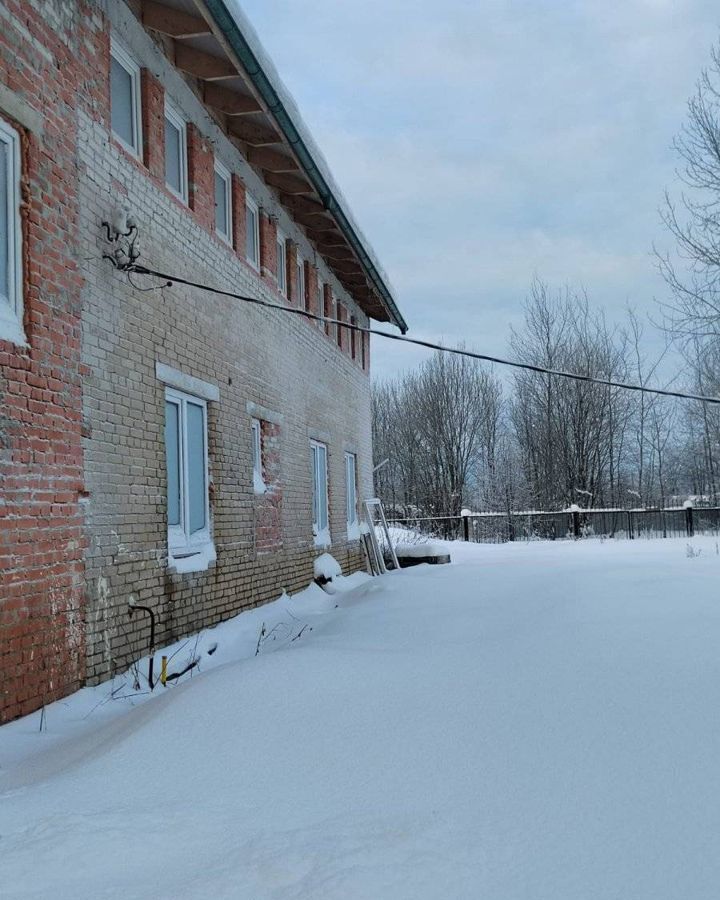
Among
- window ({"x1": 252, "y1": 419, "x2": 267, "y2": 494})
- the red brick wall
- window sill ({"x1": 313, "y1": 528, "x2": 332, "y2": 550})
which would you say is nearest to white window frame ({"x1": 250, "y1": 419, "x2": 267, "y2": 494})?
window ({"x1": 252, "y1": 419, "x2": 267, "y2": 494})

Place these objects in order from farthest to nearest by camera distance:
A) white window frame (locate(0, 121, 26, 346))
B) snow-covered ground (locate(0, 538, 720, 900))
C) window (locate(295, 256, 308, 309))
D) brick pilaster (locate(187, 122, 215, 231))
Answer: window (locate(295, 256, 308, 309))
brick pilaster (locate(187, 122, 215, 231))
white window frame (locate(0, 121, 26, 346))
snow-covered ground (locate(0, 538, 720, 900))

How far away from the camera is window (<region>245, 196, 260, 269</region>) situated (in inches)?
363

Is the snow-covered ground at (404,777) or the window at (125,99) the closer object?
the snow-covered ground at (404,777)

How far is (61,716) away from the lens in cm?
460

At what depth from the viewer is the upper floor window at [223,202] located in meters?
8.28

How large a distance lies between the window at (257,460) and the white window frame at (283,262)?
2.24m

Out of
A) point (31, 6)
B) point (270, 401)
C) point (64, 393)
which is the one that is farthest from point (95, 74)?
point (270, 401)

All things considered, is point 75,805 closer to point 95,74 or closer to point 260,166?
point 95,74

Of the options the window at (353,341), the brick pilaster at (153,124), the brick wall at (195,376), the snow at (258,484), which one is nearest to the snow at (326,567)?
the brick wall at (195,376)

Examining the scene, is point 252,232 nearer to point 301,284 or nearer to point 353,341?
point 301,284

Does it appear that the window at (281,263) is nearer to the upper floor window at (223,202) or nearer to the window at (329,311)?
the upper floor window at (223,202)

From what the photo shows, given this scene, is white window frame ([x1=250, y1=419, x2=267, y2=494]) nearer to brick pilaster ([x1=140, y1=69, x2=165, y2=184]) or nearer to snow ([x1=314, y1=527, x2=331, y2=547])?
snow ([x1=314, y1=527, x2=331, y2=547])

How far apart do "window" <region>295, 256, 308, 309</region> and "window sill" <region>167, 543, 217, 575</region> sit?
5.06 metres

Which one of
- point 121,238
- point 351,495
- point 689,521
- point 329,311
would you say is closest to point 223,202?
point 121,238
